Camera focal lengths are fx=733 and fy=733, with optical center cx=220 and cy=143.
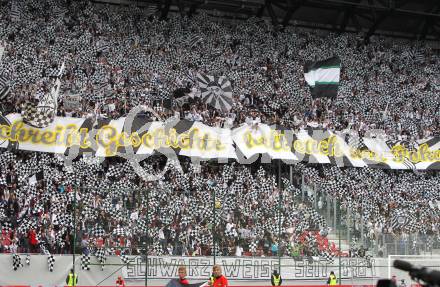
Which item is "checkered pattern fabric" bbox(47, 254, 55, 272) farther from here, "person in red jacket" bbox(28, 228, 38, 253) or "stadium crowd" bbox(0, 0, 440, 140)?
"stadium crowd" bbox(0, 0, 440, 140)

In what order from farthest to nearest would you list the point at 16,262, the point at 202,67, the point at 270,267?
1. the point at 202,67
2. the point at 270,267
3. the point at 16,262

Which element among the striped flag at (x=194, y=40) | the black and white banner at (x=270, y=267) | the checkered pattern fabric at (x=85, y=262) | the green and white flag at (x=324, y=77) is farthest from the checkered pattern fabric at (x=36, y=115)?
the green and white flag at (x=324, y=77)

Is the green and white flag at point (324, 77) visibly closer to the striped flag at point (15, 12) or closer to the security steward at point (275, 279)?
the security steward at point (275, 279)

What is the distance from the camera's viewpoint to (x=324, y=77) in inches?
1330

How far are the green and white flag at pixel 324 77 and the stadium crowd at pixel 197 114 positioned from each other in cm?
133

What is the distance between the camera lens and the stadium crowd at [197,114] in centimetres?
2295

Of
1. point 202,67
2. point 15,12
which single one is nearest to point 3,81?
point 15,12

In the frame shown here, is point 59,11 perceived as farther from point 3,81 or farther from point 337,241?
point 337,241

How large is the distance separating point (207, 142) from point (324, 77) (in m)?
7.18

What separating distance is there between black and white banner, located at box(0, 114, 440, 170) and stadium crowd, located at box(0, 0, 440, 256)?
1.74 ft

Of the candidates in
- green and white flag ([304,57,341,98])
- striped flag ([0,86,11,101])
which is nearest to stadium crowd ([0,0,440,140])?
striped flag ([0,86,11,101])

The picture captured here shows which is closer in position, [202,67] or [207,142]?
[207,142]

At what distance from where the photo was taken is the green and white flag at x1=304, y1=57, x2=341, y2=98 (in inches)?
1314

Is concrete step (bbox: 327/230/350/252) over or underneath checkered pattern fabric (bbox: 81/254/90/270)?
over
